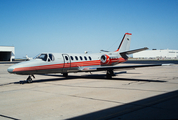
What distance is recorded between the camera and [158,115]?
559cm

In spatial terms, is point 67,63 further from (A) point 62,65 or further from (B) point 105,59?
(B) point 105,59

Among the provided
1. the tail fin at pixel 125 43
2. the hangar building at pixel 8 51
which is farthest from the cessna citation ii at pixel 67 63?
the hangar building at pixel 8 51

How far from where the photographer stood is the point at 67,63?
16.0 meters

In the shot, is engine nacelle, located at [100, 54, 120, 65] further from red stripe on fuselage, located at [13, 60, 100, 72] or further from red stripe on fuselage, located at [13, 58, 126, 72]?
red stripe on fuselage, located at [13, 60, 100, 72]

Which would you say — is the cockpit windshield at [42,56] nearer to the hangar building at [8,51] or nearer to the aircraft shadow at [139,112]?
the aircraft shadow at [139,112]

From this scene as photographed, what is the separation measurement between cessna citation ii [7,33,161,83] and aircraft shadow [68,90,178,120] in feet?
27.8

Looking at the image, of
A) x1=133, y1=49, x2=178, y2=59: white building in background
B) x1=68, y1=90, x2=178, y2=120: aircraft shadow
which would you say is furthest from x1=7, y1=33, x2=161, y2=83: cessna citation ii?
x1=133, y1=49, x2=178, y2=59: white building in background

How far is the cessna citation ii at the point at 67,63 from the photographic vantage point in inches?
524

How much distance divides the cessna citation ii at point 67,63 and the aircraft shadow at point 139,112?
8.48 metres

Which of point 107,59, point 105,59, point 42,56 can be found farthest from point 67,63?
point 107,59

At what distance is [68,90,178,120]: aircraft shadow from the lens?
550 cm

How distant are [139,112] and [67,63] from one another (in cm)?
1076

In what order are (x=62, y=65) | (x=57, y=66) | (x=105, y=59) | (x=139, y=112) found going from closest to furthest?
(x=139, y=112), (x=57, y=66), (x=62, y=65), (x=105, y=59)

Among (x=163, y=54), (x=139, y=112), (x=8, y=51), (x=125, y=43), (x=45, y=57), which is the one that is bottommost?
(x=139, y=112)
